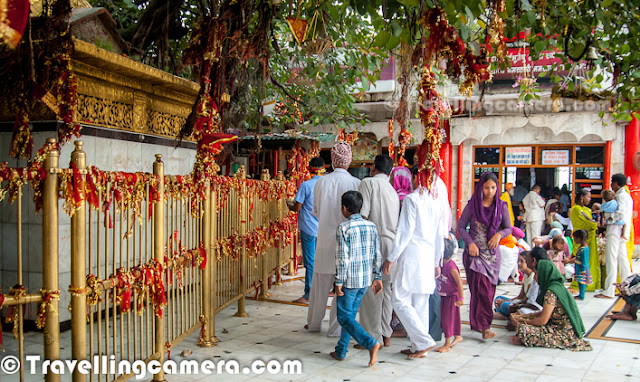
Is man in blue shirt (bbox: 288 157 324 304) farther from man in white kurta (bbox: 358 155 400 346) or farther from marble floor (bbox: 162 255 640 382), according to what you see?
man in white kurta (bbox: 358 155 400 346)

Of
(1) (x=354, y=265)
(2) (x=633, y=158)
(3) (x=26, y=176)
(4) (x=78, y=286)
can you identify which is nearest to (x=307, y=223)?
(1) (x=354, y=265)

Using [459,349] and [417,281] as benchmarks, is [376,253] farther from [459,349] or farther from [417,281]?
[459,349]

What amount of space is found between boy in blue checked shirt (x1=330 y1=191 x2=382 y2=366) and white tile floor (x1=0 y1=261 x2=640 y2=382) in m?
0.33

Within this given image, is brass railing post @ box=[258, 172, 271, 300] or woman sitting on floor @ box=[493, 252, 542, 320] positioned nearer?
woman sitting on floor @ box=[493, 252, 542, 320]

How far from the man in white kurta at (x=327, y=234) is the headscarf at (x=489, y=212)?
4.31 ft

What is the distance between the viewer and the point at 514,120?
15.3 m

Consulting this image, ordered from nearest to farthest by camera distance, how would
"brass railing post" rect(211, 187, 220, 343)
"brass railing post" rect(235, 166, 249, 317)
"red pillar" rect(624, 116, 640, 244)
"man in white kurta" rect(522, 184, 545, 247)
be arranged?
1. "brass railing post" rect(211, 187, 220, 343)
2. "brass railing post" rect(235, 166, 249, 317)
3. "man in white kurta" rect(522, 184, 545, 247)
4. "red pillar" rect(624, 116, 640, 244)

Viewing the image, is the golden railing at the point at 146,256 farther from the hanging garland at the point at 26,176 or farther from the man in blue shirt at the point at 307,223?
the man in blue shirt at the point at 307,223

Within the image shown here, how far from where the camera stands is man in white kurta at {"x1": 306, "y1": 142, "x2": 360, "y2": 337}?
5.64m

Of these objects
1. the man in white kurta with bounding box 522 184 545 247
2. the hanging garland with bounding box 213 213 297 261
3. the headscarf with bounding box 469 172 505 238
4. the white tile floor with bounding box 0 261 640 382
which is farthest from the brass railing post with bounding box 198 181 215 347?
the man in white kurta with bounding box 522 184 545 247

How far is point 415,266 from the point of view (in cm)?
501

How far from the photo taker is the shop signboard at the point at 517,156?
51.2ft

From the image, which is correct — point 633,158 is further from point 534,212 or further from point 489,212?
point 489,212

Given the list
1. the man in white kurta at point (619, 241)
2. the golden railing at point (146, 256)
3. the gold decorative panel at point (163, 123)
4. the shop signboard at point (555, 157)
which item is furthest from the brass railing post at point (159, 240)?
the shop signboard at point (555, 157)
